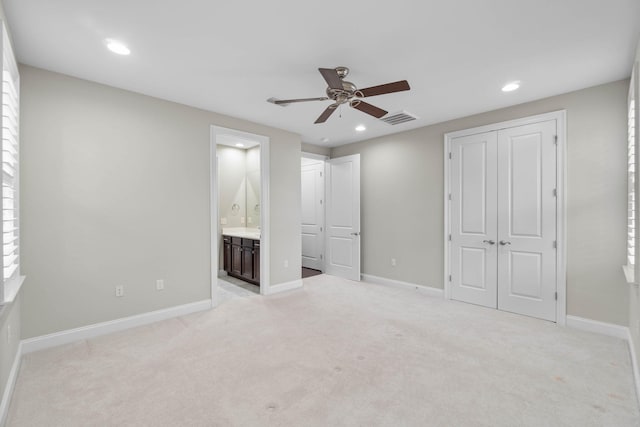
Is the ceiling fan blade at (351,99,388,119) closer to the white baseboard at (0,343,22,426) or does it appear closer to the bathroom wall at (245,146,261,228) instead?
the white baseboard at (0,343,22,426)

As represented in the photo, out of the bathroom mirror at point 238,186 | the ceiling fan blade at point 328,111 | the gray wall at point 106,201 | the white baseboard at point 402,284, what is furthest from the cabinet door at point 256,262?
the ceiling fan blade at point 328,111

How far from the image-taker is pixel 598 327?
10.7 feet

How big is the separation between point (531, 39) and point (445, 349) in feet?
8.99

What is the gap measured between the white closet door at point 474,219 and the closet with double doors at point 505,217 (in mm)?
12

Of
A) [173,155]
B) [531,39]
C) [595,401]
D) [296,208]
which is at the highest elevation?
[531,39]

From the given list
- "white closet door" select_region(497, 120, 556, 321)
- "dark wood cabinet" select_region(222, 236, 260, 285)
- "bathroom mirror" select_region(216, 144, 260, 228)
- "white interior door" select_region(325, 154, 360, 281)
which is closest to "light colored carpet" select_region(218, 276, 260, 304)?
"dark wood cabinet" select_region(222, 236, 260, 285)

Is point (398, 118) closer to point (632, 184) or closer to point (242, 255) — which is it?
point (632, 184)

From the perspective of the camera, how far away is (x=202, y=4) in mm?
1994

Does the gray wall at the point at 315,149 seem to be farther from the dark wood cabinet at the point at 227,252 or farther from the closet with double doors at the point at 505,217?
the closet with double doors at the point at 505,217

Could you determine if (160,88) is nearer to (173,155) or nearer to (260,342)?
(173,155)

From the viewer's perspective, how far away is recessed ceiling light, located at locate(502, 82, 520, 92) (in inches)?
127

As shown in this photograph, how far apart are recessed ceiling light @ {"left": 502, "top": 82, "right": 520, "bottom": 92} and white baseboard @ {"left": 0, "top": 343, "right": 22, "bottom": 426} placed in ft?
16.1

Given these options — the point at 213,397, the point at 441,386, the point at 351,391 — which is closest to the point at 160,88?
the point at 213,397

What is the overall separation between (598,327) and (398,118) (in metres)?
3.32
